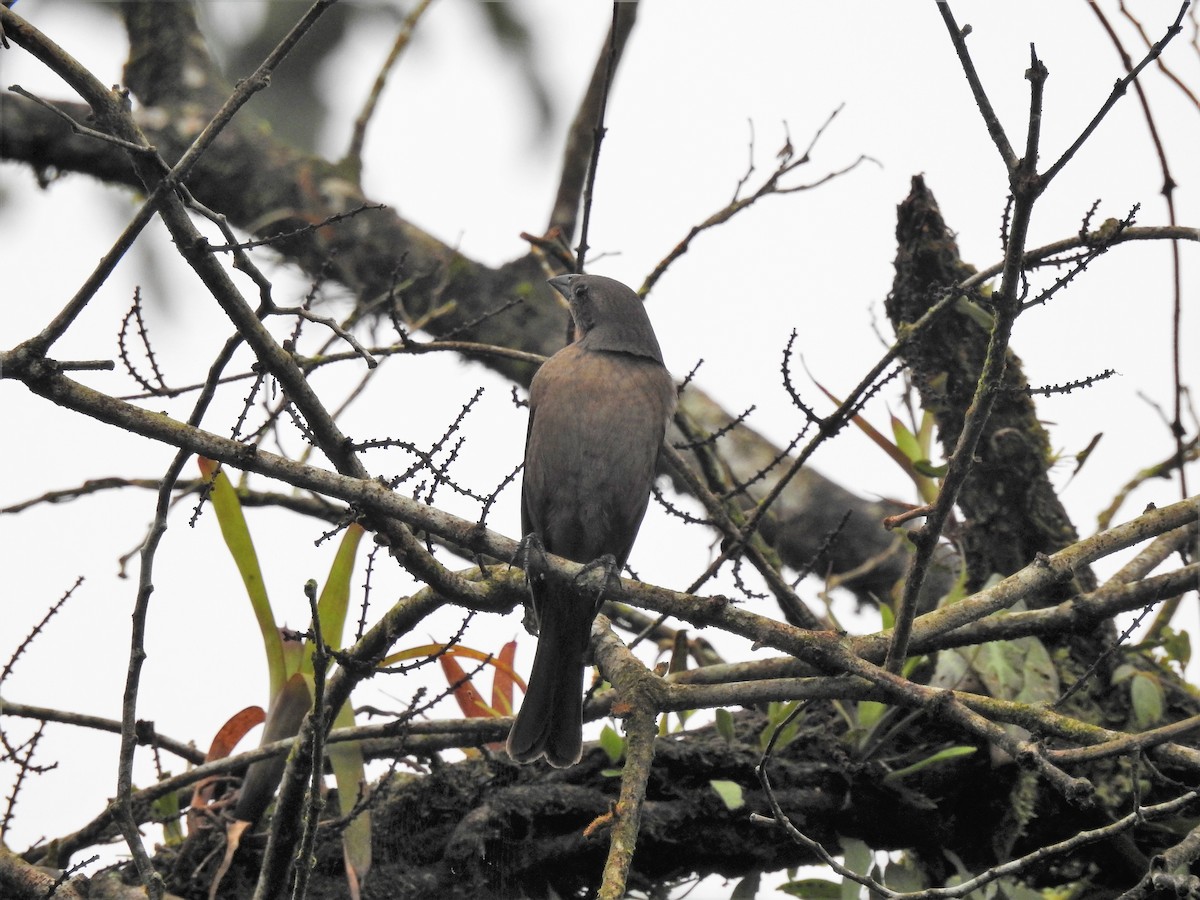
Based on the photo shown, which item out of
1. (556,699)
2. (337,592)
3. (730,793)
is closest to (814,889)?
(730,793)

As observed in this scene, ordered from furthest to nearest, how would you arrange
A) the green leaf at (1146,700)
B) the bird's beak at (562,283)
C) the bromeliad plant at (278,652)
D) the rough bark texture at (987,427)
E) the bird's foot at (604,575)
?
the bird's beak at (562,283)
the rough bark texture at (987,427)
the green leaf at (1146,700)
the bromeliad plant at (278,652)
the bird's foot at (604,575)

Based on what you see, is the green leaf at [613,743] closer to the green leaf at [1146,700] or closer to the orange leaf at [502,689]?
the orange leaf at [502,689]

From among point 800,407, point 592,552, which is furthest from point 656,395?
point 800,407

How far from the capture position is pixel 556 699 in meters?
3.96

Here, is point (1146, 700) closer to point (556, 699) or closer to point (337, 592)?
point (556, 699)

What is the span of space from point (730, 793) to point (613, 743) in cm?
43

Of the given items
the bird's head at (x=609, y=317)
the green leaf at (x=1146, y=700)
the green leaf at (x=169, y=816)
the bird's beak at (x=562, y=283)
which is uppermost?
the bird's beak at (x=562, y=283)

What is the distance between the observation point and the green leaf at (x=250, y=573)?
4.11 metres

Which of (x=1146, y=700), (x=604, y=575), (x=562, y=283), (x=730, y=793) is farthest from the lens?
(x=562, y=283)

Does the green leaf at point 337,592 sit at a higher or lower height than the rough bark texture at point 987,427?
lower

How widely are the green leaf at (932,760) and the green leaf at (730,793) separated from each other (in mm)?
539

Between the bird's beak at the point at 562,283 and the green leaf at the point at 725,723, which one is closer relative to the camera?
the green leaf at the point at 725,723

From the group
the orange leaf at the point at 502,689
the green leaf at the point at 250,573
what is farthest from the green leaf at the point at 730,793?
the green leaf at the point at 250,573

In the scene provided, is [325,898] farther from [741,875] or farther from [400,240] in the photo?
[400,240]
